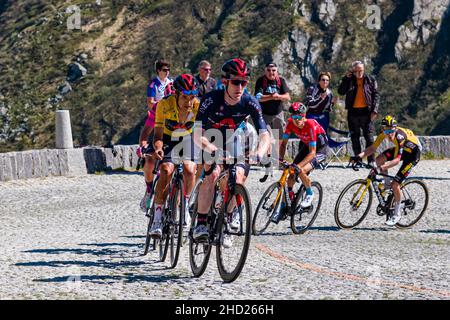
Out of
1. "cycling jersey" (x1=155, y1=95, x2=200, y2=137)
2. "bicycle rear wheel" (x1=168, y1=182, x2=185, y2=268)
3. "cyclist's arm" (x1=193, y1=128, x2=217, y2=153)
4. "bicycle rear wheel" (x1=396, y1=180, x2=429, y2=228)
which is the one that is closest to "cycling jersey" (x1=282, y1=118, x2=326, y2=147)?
"bicycle rear wheel" (x1=396, y1=180, x2=429, y2=228)

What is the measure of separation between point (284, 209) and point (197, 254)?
339 cm

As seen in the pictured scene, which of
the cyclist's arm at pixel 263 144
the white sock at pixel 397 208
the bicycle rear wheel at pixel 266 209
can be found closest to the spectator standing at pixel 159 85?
the bicycle rear wheel at pixel 266 209

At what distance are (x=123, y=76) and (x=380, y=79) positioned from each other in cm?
1342

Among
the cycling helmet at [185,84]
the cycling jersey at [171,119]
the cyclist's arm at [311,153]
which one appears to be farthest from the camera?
the cyclist's arm at [311,153]

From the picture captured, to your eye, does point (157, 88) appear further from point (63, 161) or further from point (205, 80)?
point (63, 161)

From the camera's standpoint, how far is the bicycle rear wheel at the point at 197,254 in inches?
338

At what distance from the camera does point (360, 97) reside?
672 inches

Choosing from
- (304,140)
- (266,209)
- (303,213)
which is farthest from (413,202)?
(266,209)

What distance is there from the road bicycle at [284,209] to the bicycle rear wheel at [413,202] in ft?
4.70

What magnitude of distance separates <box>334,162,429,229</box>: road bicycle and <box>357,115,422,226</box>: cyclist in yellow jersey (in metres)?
0.10

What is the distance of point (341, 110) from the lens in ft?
144

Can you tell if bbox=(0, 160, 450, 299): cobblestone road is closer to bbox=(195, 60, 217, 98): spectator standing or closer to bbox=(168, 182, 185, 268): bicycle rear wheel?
bbox=(168, 182, 185, 268): bicycle rear wheel

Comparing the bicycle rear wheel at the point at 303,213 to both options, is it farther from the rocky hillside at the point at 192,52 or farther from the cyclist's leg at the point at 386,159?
the rocky hillside at the point at 192,52

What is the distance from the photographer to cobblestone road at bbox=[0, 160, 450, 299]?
8.05 meters
